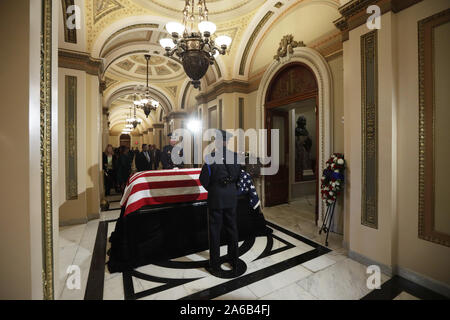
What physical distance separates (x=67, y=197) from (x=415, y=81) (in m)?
6.08

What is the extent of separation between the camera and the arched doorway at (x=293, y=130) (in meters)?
4.41

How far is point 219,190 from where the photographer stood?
238 centimetres

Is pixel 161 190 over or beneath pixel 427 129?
beneath

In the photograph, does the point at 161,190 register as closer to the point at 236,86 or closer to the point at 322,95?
the point at 322,95

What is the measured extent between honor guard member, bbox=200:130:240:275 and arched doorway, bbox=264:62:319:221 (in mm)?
2386

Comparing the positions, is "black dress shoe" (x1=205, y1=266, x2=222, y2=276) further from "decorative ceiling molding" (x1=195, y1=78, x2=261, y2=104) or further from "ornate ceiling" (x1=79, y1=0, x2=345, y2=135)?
"decorative ceiling molding" (x1=195, y1=78, x2=261, y2=104)

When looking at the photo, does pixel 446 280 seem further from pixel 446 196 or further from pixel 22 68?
pixel 22 68

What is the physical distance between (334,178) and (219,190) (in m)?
1.91

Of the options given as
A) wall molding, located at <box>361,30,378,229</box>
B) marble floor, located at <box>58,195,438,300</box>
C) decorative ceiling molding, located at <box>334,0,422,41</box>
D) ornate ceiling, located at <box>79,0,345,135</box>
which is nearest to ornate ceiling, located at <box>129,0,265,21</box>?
ornate ceiling, located at <box>79,0,345,135</box>

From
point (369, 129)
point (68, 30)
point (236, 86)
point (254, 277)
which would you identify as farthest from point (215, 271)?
point (68, 30)

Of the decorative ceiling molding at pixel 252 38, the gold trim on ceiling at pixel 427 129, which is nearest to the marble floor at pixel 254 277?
the gold trim on ceiling at pixel 427 129

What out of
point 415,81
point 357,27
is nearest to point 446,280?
point 415,81

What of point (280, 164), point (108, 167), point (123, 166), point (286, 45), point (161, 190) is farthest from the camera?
point (108, 167)

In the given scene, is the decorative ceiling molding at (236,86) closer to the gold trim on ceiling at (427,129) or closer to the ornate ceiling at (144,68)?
the ornate ceiling at (144,68)
